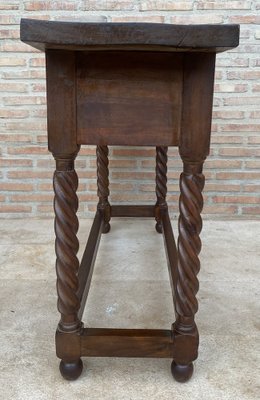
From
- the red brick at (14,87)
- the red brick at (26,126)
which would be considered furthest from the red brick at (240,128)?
the red brick at (14,87)

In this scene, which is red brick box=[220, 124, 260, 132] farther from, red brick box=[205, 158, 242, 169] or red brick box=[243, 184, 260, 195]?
red brick box=[243, 184, 260, 195]

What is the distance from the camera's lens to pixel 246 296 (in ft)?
5.61

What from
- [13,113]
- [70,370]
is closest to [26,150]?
[13,113]

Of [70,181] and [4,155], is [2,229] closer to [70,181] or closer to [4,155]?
[4,155]

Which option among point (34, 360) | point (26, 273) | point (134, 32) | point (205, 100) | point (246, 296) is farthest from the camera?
point (26, 273)

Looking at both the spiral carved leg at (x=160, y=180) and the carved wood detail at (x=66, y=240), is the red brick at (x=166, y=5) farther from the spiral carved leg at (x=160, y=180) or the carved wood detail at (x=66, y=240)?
the carved wood detail at (x=66, y=240)

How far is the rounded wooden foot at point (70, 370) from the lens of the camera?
1243mm

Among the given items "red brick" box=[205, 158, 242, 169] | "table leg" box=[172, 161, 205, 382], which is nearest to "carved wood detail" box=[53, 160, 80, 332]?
"table leg" box=[172, 161, 205, 382]

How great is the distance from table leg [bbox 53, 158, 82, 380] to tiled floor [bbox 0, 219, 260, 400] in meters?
0.08

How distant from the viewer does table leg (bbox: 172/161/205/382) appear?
1.15 m

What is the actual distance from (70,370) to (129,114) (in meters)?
0.74

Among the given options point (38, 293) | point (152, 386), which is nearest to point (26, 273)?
point (38, 293)

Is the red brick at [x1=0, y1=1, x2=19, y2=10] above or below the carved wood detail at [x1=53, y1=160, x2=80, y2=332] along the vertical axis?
above

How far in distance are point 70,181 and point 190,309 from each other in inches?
19.3
